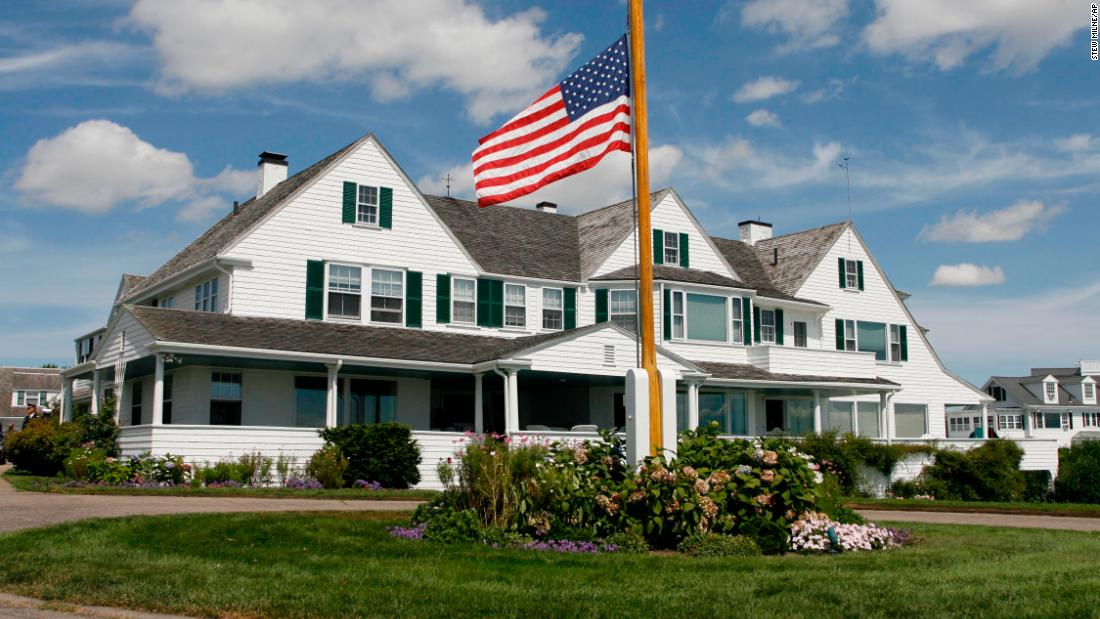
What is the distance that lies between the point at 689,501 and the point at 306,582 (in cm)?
470

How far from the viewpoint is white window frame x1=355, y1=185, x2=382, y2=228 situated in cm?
2945

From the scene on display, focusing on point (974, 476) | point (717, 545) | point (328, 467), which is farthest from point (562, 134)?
point (974, 476)

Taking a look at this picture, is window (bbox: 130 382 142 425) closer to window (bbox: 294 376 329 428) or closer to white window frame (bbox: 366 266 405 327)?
window (bbox: 294 376 329 428)

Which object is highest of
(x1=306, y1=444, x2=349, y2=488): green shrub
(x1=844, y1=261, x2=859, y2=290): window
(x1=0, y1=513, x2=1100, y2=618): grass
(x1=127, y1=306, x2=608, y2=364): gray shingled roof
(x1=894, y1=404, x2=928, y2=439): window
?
(x1=844, y1=261, x2=859, y2=290): window

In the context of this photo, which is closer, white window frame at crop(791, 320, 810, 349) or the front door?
the front door

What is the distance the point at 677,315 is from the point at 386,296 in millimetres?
9335

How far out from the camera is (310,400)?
89.6 feet

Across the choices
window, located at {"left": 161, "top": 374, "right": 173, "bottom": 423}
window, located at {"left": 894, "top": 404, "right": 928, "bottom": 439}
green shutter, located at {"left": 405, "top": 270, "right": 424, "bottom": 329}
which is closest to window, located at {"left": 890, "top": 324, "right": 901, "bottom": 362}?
window, located at {"left": 894, "top": 404, "right": 928, "bottom": 439}

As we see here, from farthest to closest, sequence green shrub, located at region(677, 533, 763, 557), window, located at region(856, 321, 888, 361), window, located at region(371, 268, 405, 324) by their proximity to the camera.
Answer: window, located at region(856, 321, 888, 361) < window, located at region(371, 268, 405, 324) < green shrub, located at region(677, 533, 763, 557)

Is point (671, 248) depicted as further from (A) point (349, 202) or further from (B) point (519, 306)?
(A) point (349, 202)

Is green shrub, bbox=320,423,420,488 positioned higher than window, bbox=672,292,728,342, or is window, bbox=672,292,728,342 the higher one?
window, bbox=672,292,728,342

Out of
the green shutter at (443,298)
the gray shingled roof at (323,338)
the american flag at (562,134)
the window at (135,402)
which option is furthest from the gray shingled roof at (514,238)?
the american flag at (562,134)

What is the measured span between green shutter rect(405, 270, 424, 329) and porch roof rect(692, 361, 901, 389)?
8.40 meters

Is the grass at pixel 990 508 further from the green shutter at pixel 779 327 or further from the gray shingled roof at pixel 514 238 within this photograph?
the green shutter at pixel 779 327
